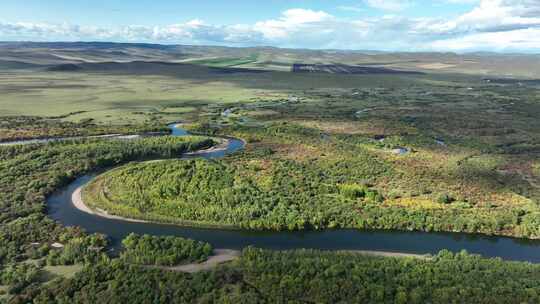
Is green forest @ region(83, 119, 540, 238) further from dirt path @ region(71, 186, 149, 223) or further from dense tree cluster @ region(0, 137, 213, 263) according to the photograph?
dense tree cluster @ region(0, 137, 213, 263)

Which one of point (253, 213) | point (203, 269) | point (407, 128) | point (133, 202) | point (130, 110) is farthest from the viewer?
point (130, 110)

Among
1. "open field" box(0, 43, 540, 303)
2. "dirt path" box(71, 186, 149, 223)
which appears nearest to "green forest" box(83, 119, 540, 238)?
"open field" box(0, 43, 540, 303)

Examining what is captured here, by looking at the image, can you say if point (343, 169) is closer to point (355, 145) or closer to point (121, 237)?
→ point (355, 145)

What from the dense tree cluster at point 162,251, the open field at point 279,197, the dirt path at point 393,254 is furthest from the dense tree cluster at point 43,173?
the dirt path at point 393,254

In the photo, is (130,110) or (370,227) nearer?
(370,227)

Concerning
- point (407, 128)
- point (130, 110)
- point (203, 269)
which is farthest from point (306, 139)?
point (130, 110)

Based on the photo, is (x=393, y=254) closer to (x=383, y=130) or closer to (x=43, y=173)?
(x=43, y=173)
